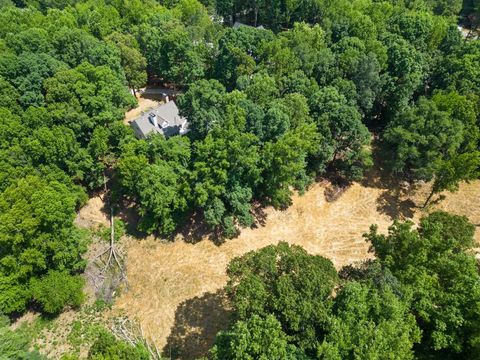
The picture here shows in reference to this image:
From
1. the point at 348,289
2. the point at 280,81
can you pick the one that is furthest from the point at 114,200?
the point at 348,289

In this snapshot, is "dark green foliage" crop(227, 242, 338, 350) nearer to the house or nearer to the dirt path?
the dirt path

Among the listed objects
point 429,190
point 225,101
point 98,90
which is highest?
point 225,101

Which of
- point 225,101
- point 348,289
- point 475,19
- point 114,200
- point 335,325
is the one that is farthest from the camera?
point 475,19

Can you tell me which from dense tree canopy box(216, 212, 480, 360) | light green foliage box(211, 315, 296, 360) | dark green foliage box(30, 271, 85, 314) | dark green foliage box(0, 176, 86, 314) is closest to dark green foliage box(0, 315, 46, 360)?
dark green foliage box(30, 271, 85, 314)

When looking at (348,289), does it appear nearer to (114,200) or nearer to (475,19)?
(114,200)

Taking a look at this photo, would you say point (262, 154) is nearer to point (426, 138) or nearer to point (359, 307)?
point (426, 138)

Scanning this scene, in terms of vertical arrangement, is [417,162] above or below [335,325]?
below
